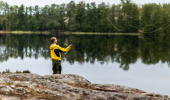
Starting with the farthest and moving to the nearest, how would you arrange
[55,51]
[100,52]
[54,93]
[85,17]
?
[85,17]
[100,52]
[55,51]
[54,93]

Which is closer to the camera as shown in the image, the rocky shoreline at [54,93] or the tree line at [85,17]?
the rocky shoreline at [54,93]

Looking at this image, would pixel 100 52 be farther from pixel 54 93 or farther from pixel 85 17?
pixel 85 17

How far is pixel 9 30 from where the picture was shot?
10725 cm

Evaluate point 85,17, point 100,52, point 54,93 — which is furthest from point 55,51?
point 85,17

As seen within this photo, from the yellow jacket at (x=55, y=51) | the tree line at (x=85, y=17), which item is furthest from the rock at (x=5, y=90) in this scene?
the tree line at (x=85, y=17)

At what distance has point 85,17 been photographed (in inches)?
4122

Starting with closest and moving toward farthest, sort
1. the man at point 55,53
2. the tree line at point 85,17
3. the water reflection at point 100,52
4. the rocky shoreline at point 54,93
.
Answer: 1. the rocky shoreline at point 54,93
2. the man at point 55,53
3. the water reflection at point 100,52
4. the tree line at point 85,17

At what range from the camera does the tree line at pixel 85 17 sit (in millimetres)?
89688

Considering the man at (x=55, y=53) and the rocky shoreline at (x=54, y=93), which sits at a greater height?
the man at (x=55, y=53)

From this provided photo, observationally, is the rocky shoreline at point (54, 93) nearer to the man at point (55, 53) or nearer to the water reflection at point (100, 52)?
the man at point (55, 53)

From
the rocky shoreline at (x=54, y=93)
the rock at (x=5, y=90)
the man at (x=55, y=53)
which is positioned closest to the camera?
the rocky shoreline at (x=54, y=93)

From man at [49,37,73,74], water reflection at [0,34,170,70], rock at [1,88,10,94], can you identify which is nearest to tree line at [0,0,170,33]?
water reflection at [0,34,170,70]

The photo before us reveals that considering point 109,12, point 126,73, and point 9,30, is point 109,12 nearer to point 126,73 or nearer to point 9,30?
point 9,30

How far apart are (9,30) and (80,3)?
4031 centimetres
